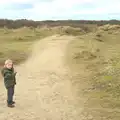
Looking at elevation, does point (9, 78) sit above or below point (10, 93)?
above

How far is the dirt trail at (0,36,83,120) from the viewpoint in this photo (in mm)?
9898

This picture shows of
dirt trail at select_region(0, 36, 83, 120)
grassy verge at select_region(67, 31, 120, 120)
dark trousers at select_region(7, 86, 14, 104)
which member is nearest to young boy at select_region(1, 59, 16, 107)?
dark trousers at select_region(7, 86, 14, 104)

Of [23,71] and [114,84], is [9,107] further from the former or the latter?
[23,71]

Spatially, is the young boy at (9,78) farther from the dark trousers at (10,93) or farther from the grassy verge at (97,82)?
the grassy verge at (97,82)

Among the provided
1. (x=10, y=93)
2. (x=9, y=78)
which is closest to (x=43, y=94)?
(x=10, y=93)

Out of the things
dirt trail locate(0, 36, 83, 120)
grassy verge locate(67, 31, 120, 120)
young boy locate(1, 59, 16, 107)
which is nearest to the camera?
dirt trail locate(0, 36, 83, 120)

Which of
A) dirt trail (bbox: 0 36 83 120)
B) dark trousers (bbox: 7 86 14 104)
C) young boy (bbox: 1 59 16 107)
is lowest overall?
dirt trail (bbox: 0 36 83 120)

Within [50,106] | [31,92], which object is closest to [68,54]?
[31,92]

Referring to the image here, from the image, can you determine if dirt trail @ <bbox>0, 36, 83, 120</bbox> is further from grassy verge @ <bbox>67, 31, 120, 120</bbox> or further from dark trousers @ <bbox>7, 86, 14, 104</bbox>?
grassy verge @ <bbox>67, 31, 120, 120</bbox>

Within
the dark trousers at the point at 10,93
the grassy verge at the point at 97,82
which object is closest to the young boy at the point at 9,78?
the dark trousers at the point at 10,93

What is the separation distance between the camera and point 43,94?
1229 centimetres

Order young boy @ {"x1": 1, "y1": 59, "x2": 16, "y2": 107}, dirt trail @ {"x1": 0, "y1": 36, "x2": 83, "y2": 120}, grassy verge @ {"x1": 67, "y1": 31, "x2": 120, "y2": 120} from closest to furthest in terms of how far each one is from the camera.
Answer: dirt trail @ {"x1": 0, "y1": 36, "x2": 83, "y2": 120} < young boy @ {"x1": 1, "y1": 59, "x2": 16, "y2": 107} < grassy verge @ {"x1": 67, "y1": 31, "x2": 120, "y2": 120}

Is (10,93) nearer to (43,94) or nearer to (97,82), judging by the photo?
(43,94)

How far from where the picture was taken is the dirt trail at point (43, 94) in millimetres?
9898
